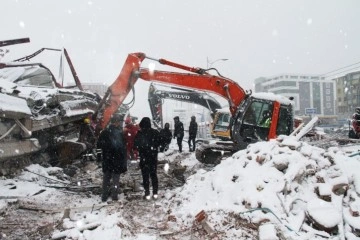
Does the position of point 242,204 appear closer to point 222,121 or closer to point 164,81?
point 164,81

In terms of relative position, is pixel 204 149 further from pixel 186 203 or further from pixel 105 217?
pixel 105 217

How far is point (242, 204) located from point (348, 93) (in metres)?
76.8

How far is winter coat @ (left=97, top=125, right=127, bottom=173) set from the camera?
287 inches

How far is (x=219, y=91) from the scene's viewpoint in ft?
34.4

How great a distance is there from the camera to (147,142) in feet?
24.6

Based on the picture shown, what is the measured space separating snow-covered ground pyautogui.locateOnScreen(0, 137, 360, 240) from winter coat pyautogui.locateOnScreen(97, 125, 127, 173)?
2.25 ft

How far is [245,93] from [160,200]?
188 inches

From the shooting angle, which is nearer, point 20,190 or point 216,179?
point 216,179

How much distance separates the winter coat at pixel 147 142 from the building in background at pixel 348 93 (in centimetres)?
6874

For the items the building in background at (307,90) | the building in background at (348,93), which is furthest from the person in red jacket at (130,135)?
the building in background at (307,90)

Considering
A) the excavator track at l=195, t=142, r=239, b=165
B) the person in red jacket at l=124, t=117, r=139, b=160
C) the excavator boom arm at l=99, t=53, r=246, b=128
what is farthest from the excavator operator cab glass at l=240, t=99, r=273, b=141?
the person in red jacket at l=124, t=117, r=139, b=160

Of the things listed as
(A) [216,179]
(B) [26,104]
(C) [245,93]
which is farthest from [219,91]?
(B) [26,104]

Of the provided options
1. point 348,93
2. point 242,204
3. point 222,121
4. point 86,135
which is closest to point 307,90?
point 348,93

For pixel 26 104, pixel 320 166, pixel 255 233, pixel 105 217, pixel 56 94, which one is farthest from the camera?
pixel 56 94
